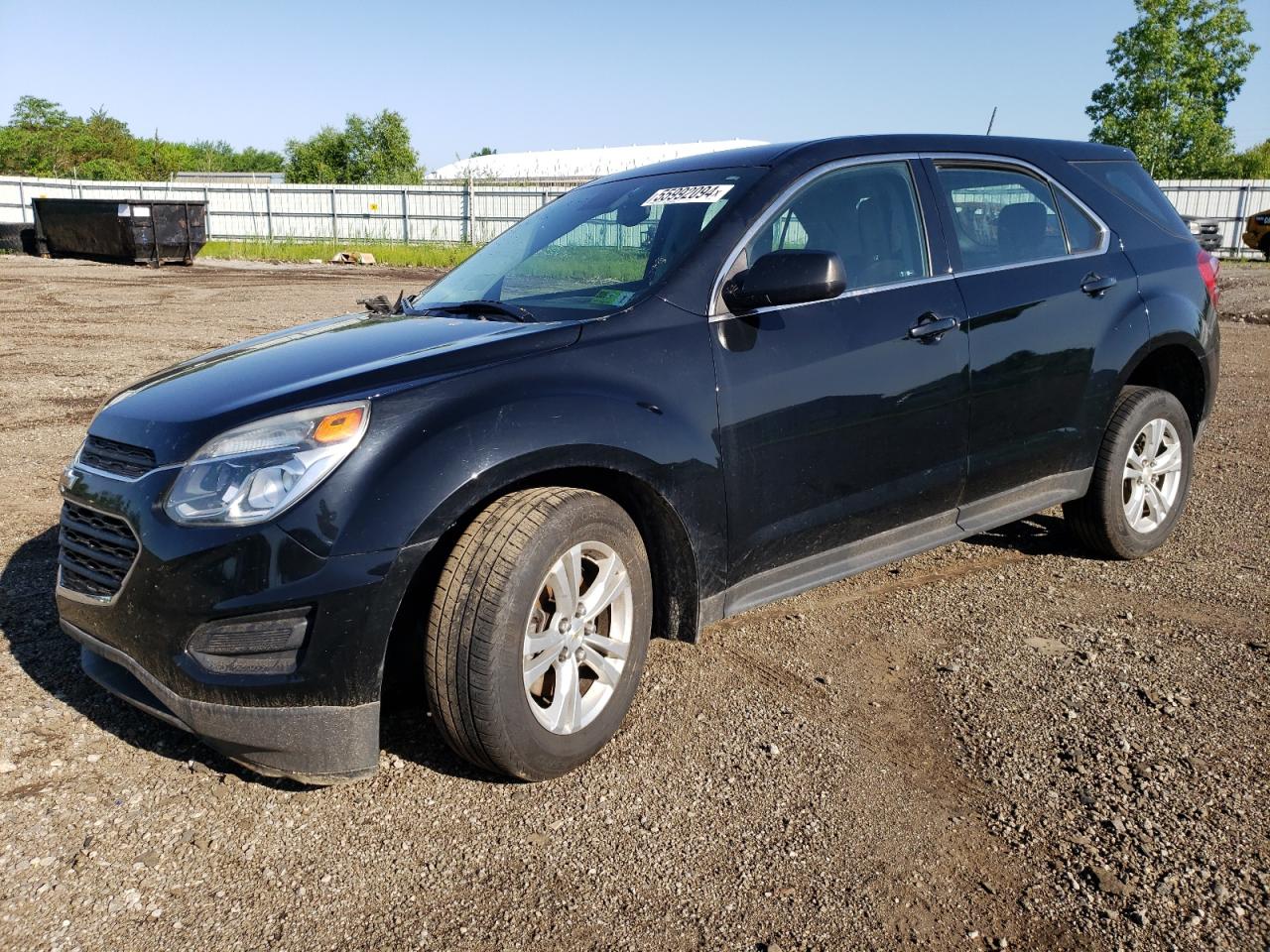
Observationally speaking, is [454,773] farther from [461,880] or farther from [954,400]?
[954,400]

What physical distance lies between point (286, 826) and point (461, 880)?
21.6 inches

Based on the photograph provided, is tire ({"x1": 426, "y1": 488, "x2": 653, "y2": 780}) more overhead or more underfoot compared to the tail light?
more underfoot

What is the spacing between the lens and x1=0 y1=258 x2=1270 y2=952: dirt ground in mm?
2320

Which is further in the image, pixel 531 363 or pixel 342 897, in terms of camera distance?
pixel 531 363

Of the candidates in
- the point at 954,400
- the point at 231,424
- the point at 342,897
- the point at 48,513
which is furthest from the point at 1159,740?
the point at 48,513

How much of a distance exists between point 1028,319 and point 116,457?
321 cm

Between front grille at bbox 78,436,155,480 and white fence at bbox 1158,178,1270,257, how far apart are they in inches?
1435

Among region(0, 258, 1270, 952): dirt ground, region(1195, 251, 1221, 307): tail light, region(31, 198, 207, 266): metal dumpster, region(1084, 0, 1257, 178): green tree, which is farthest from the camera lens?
region(1084, 0, 1257, 178): green tree

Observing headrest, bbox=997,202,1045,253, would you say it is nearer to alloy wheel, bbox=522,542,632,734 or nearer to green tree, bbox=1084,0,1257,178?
alloy wheel, bbox=522,542,632,734

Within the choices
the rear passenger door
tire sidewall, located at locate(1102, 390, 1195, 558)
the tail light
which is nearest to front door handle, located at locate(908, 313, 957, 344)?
the rear passenger door

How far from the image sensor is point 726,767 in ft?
9.82

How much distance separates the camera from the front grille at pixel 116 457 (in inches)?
107

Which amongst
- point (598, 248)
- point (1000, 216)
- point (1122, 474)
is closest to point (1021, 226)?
point (1000, 216)

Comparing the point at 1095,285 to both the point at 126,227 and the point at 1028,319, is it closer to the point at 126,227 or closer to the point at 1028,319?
the point at 1028,319
